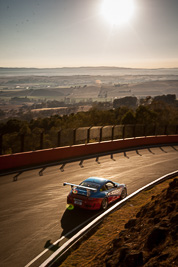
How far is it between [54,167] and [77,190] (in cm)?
728

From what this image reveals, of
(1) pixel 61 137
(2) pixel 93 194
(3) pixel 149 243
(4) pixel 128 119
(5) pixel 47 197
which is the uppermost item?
(3) pixel 149 243

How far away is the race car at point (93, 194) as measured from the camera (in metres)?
10.4

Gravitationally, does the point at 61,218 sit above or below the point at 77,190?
below

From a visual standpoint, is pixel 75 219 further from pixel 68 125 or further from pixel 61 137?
pixel 68 125

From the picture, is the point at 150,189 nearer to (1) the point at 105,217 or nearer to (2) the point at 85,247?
(1) the point at 105,217

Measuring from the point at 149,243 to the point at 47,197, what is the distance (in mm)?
6766

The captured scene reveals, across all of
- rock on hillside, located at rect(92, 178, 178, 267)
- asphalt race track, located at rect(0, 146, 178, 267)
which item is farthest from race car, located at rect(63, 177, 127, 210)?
rock on hillside, located at rect(92, 178, 178, 267)

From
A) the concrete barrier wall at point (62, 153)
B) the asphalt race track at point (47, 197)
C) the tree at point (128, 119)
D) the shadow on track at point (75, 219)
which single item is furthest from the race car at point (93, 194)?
the tree at point (128, 119)

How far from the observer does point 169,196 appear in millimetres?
8633

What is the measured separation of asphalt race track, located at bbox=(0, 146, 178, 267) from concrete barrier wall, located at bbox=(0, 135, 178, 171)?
1451 millimetres

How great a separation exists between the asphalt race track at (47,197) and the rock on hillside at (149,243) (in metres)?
2.16

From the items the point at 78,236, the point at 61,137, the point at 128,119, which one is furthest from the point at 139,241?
the point at 128,119

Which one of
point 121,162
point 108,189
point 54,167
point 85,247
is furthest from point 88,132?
point 85,247

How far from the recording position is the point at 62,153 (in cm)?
2025
